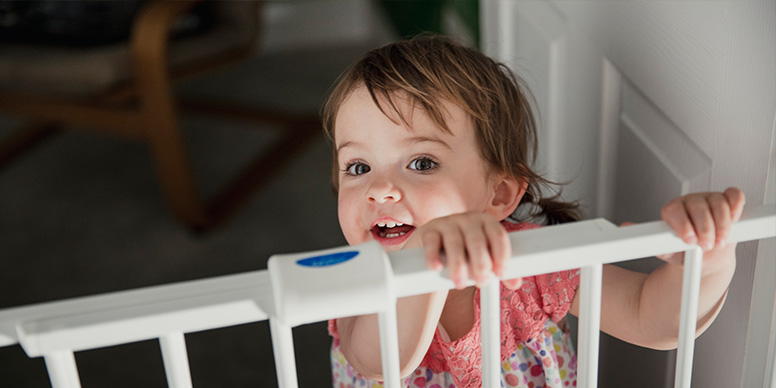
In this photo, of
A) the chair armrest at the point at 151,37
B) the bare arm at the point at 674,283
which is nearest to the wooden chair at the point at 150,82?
the chair armrest at the point at 151,37

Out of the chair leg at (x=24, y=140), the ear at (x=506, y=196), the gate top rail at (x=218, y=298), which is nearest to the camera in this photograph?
the gate top rail at (x=218, y=298)

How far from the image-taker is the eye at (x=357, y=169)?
0.83 meters

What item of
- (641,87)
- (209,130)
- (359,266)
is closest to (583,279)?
(359,266)

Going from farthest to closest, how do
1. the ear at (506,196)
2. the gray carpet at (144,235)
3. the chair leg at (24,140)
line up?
the chair leg at (24,140) → the gray carpet at (144,235) → the ear at (506,196)

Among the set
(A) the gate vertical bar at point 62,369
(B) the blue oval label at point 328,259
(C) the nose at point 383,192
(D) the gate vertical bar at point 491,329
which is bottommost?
(A) the gate vertical bar at point 62,369

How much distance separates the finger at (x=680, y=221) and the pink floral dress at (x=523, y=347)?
303 millimetres

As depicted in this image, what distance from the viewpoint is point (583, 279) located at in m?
0.50

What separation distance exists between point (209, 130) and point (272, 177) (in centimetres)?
46

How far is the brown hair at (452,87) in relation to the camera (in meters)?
0.81

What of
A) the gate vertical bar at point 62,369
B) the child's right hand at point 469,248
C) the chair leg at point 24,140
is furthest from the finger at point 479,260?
the chair leg at point 24,140

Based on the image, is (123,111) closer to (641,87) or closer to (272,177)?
(272,177)

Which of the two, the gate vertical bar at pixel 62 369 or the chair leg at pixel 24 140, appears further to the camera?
the chair leg at pixel 24 140

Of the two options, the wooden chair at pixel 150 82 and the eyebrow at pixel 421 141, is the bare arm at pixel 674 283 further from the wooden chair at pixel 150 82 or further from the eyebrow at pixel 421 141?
the wooden chair at pixel 150 82

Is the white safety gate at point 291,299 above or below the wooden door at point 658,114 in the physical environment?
below
